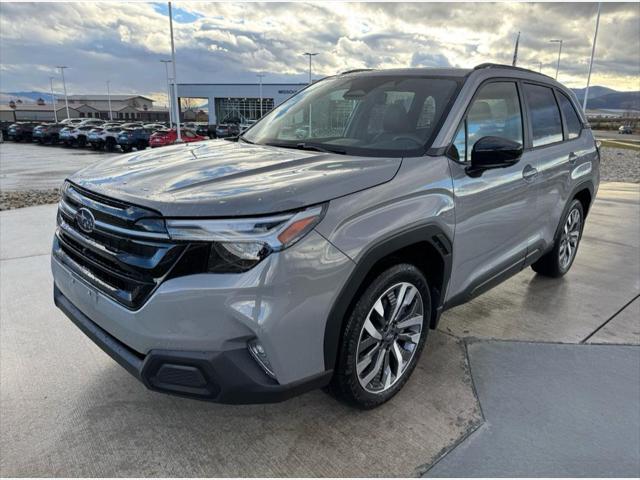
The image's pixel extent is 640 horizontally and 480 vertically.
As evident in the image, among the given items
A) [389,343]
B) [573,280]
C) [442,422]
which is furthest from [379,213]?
[573,280]

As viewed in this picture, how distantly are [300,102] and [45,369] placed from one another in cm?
252

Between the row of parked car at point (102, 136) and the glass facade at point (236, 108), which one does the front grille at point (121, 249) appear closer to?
the row of parked car at point (102, 136)

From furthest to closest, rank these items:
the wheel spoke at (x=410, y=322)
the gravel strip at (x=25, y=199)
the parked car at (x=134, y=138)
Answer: the parked car at (x=134, y=138)
the gravel strip at (x=25, y=199)
the wheel spoke at (x=410, y=322)

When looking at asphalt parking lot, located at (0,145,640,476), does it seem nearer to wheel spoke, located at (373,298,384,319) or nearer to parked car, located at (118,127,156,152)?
wheel spoke, located at (373,298,384,319)

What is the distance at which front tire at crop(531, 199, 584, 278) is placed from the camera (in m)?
4.38

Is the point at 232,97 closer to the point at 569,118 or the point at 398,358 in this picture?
the point at 569,118

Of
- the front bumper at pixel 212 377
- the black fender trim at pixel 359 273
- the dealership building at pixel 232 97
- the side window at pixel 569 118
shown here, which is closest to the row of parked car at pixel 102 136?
the side window at pixel 569 118

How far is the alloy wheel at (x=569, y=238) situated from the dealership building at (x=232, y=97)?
2732 inches

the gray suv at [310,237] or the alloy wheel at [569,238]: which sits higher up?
the gray suv at [310,237]

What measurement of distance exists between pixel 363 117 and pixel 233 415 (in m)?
2.03

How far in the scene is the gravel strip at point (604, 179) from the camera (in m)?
8.59

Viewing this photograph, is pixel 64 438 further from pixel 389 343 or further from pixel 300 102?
pixel 300 102

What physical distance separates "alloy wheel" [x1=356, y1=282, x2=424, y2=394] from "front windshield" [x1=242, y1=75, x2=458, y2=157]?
79 cm

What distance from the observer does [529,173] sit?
3428 millimetres
